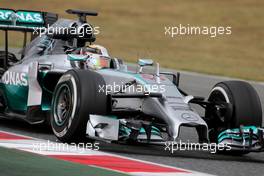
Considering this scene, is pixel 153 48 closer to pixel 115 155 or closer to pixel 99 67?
pixel 99 67

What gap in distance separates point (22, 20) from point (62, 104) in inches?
113

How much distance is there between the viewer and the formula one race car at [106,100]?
9.13m

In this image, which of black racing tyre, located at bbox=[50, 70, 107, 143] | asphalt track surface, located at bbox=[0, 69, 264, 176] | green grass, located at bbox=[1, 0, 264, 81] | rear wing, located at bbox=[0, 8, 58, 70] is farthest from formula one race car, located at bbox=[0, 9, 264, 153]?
green grass, located at bbox=[1, 0, 264, 81]

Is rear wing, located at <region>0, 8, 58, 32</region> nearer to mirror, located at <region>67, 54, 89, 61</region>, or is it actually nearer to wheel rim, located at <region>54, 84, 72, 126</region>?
mirror, located at <region>67, 54, 89, 61</region>

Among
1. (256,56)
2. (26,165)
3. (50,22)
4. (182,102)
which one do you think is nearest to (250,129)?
(182,102)

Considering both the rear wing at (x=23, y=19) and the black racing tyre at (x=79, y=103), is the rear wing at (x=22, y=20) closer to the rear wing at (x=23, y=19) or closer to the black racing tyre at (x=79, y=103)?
the rear wing at (x=23, y=19)

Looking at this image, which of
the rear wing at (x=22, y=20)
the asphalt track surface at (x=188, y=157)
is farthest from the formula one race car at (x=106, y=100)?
the rear wing at (x=22, y=20)

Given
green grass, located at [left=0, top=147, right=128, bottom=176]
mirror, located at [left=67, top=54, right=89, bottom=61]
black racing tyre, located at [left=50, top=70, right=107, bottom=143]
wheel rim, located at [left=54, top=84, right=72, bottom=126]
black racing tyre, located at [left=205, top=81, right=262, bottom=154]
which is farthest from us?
mirror, located at [left=67, top=54, right=89, bottom=61]

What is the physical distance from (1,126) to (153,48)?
16.1m

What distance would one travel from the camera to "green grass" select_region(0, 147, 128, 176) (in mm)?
7191

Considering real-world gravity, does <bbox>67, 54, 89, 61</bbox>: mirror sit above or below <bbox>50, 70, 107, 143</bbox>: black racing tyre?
above

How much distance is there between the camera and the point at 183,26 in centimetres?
2944

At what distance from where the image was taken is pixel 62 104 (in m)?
9.71

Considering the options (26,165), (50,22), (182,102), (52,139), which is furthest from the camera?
(50,22)
